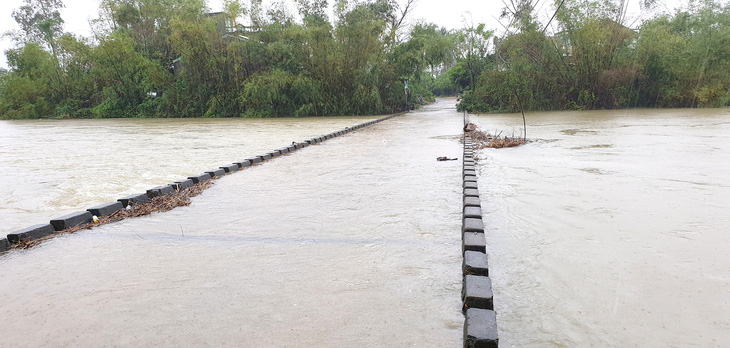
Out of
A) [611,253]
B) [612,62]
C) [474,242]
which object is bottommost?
[611,253]

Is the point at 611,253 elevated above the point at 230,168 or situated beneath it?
situated beneath

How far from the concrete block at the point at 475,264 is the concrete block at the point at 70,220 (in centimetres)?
309

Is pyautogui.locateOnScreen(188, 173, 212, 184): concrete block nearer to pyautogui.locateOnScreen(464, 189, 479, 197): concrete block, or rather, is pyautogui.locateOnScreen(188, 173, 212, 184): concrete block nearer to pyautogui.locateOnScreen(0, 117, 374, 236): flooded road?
pyautogui.locateOnScreen(0, 117, 374, 236): flooded road

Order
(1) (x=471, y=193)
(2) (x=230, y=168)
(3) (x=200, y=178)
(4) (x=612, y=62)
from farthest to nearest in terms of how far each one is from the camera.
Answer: (4) (x=612, y=62) < (2) (x=230, y=168) < (3) (x=200, y=178) < (1) (x=471, y=193)

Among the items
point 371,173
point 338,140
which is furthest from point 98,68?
point 371,173

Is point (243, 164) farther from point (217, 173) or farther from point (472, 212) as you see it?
point (472, 212)

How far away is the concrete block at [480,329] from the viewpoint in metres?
1.68

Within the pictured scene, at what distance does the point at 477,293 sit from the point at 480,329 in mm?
284

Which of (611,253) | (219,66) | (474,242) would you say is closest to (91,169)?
(474,242)

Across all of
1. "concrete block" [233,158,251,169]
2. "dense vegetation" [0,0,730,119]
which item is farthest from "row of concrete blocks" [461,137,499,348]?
"dense vegetation" [0,0,730,119]

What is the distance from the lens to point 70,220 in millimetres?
3463

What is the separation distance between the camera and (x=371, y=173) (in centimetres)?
578

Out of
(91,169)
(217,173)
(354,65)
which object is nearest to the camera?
(217,173)

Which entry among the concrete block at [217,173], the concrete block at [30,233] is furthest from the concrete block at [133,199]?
the concrete block at [217,173]
